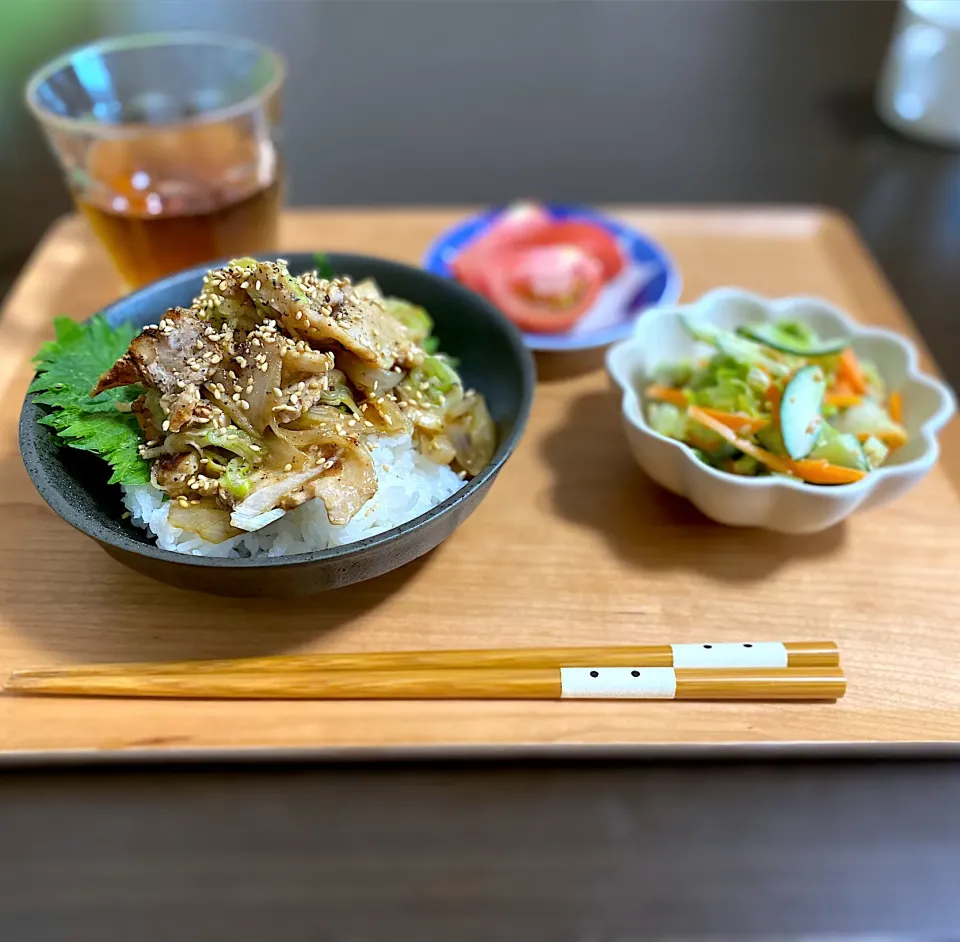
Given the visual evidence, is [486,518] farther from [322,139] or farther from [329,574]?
[322,139]

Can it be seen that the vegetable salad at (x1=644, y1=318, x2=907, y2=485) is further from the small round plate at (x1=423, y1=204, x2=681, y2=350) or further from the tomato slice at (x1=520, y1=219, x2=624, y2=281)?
the tomato slice at (x1=520, y1=219, x2=624, y2=281)

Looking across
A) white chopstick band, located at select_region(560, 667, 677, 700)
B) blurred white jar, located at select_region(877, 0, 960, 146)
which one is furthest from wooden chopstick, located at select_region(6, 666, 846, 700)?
blurred white jar, located at select_region(877, 0, 960, 146)

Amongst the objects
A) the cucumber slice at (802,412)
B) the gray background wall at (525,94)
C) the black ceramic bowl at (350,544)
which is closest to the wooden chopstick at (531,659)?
the black ceramic bowl at (350,544)

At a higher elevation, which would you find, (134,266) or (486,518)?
(134,266)

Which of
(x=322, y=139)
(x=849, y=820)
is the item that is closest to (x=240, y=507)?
(x=849, y=820)

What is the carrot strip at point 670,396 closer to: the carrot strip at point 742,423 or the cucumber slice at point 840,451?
the carrot strip at point 742,423

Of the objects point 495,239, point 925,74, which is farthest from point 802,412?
point 925,74
